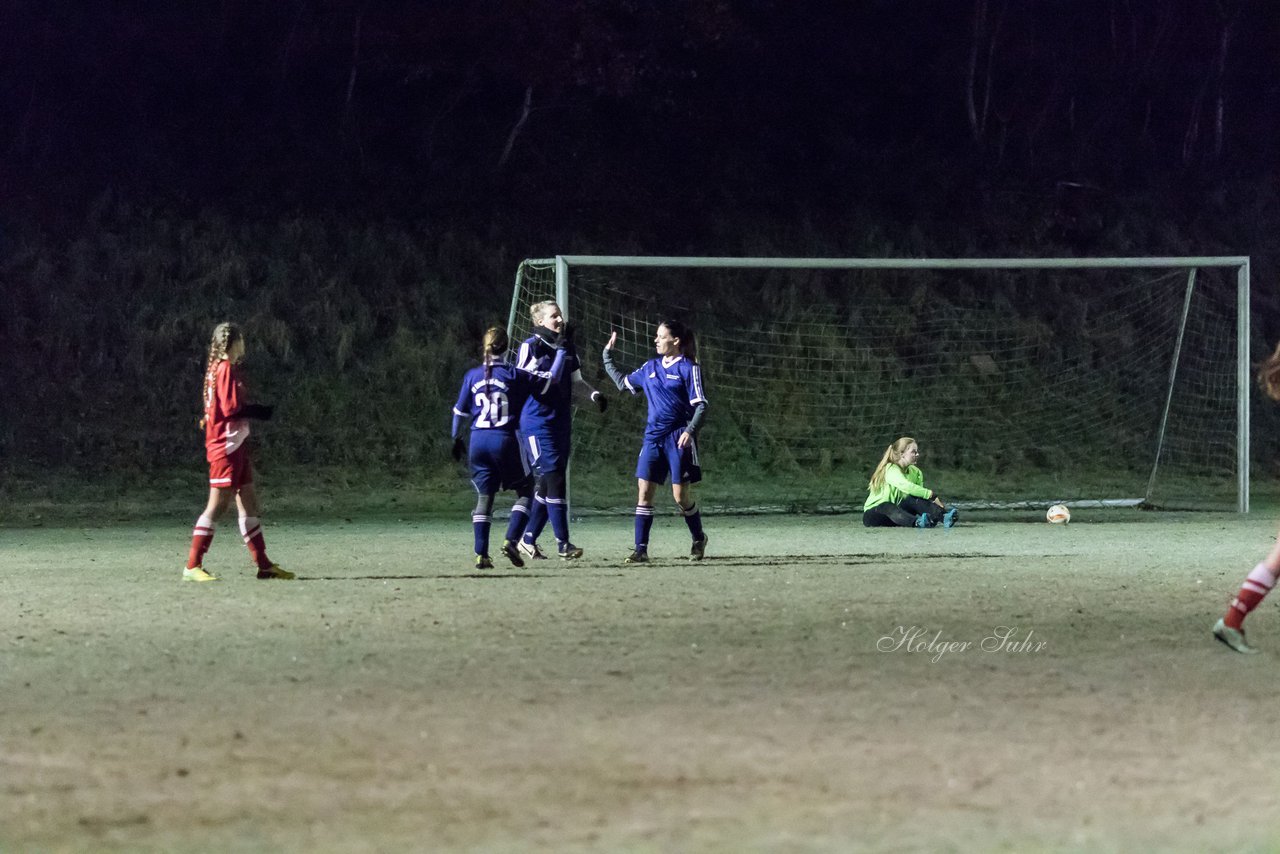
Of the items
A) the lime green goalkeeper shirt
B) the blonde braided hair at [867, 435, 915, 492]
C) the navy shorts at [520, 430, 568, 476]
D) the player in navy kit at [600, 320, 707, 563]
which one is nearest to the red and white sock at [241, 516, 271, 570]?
the navy shorts at [520, 430, 568, 476]

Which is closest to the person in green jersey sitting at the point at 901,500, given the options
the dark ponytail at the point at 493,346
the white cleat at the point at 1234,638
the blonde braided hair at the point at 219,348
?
the dark ponytail at the point at 493,346

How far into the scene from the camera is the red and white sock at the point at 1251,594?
8.28m

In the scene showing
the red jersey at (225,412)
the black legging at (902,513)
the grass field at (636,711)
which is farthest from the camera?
the black legging at (902,513)

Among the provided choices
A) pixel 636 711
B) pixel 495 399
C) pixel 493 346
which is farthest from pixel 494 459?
pixel 636 711

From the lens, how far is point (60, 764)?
5.83 metres

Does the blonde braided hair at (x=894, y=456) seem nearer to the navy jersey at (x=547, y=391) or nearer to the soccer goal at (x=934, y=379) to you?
the soccer goal at (x=934, y=379)

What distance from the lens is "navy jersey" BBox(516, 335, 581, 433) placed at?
1269cm

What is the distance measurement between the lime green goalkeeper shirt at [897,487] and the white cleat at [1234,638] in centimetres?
876

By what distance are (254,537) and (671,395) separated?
328cm

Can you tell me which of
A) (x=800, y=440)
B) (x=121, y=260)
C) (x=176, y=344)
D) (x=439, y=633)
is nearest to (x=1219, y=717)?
(x=439, y=633)

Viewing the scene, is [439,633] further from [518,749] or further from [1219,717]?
[1219,717]

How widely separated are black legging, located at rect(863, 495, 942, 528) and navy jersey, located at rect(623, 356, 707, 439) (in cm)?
473

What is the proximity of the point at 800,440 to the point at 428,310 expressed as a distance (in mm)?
6726

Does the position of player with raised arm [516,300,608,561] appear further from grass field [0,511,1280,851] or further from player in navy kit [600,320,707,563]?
grass field [0,511,1280,851]
